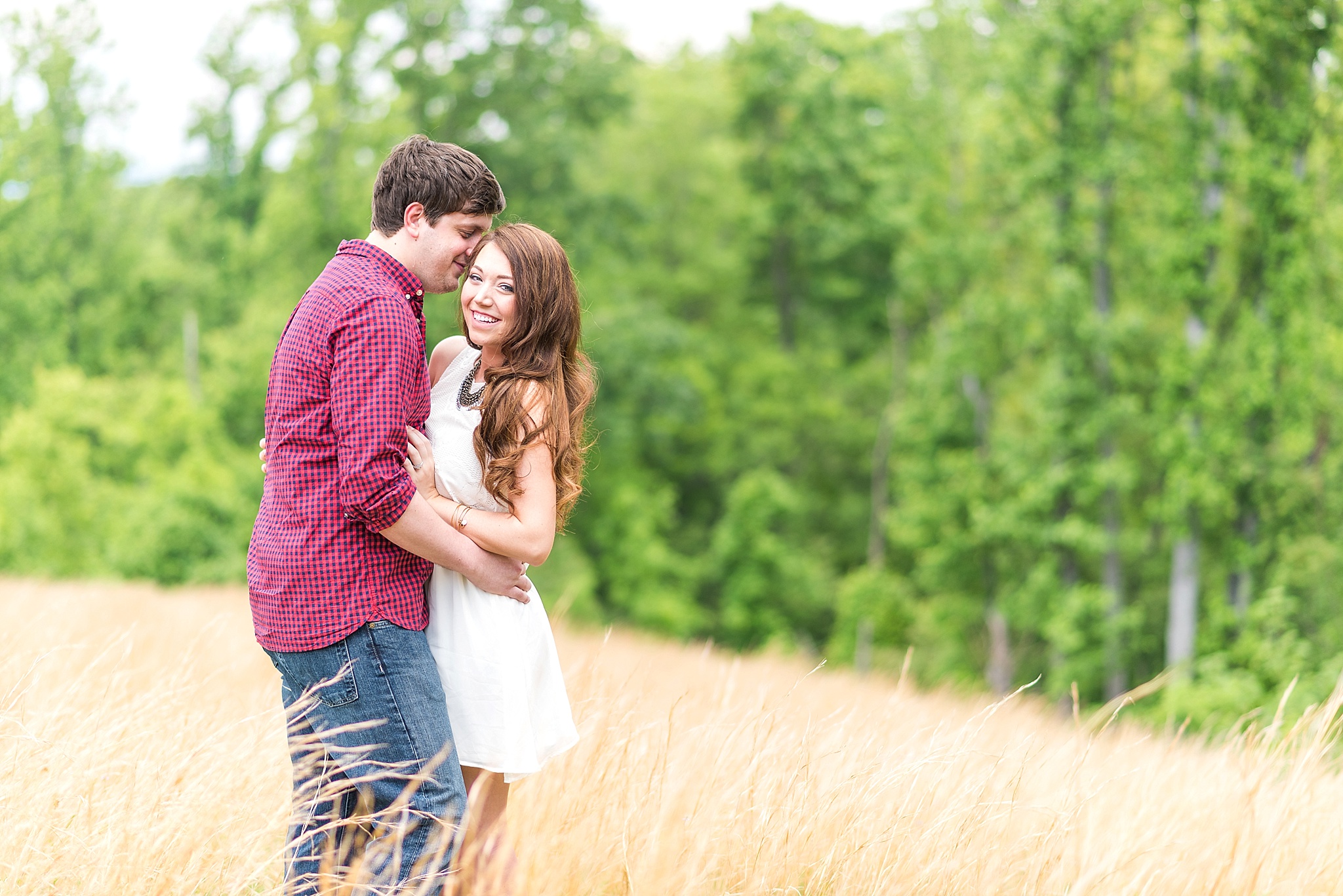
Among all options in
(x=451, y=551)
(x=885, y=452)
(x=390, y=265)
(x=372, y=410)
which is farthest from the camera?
(x=885, y=452)

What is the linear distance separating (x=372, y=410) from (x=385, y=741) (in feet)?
2.33

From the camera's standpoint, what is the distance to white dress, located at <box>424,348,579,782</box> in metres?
2.43

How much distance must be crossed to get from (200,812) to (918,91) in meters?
27.1

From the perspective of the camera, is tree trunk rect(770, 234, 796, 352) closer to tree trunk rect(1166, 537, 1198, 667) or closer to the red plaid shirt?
tree trunk rect(1166, 537, 1198, 667)

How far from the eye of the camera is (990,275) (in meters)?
20.4

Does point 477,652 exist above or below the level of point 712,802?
above

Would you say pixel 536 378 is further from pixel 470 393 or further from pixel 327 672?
pixel 327 672

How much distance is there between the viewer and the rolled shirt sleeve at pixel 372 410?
7.15ft

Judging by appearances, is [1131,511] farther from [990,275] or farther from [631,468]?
[631,468]

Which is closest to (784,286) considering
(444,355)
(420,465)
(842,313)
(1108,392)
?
(842,313)

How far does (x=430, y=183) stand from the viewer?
7.87ft

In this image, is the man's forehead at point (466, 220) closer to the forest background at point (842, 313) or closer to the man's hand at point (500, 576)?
the man's hand at point (500, 576)

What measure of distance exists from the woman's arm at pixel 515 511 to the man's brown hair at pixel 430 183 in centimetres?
51

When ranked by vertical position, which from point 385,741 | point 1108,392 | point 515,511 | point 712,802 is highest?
point 1108,392
